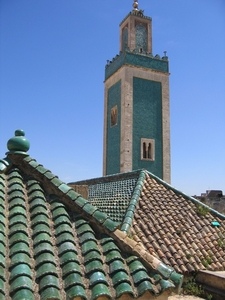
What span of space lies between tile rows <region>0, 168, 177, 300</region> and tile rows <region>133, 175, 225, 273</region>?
112 inches

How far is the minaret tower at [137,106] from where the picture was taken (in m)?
16.0

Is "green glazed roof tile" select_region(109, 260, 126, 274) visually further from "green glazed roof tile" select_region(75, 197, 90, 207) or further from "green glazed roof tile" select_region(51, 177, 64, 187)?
"green glazed roof tile" select_region(51, 177, 64, 187)

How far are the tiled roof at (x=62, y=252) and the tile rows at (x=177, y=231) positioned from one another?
2.72 meters

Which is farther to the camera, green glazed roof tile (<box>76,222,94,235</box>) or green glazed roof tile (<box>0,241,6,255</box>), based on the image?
green glazed roof tile (<box>76,222,94,235</box>)

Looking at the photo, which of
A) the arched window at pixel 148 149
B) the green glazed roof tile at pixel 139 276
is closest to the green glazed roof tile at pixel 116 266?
the green glazed roof tile at pixel 139 276

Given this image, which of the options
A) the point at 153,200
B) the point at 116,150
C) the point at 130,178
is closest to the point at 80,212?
Result: the point at 153,200

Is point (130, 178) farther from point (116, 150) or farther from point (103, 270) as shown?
point (116, 150)

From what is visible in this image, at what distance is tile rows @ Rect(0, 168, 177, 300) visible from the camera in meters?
2.11

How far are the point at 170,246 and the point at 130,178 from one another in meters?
3.09

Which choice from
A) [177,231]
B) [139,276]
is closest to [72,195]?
[139,276]

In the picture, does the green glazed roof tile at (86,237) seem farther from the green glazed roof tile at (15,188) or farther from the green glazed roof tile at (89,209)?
the green glazed roof tile at (15,188)

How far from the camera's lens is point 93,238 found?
8.58 feet

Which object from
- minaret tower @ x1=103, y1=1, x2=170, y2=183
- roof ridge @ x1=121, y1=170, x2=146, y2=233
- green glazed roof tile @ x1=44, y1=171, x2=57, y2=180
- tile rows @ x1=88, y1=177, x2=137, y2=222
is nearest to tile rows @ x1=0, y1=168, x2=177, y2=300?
green glazed roof tile @ x1=44, y1=171, x2=57, y2=180

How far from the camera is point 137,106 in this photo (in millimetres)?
16391
